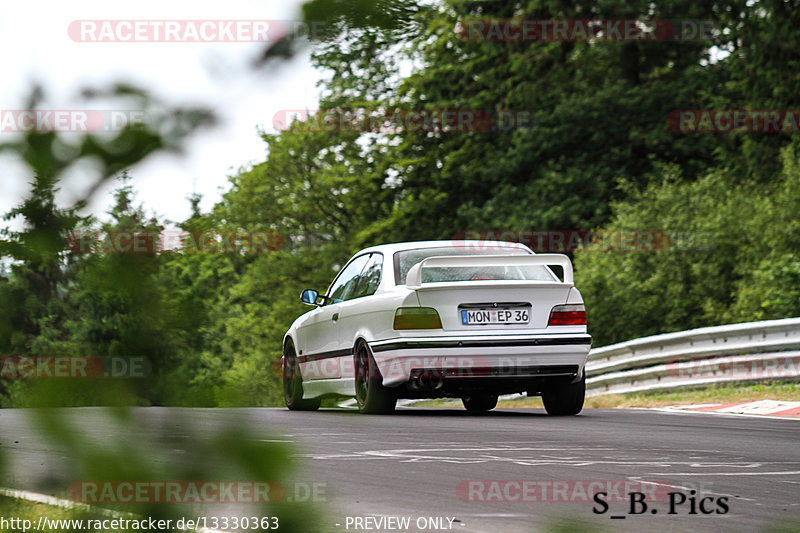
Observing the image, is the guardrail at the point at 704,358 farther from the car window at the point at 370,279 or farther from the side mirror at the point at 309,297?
the side mirror at the point at 309,297

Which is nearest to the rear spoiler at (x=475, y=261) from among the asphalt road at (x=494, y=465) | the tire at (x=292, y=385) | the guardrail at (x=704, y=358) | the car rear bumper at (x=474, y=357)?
the car rear bumper at (x=474, y=357)

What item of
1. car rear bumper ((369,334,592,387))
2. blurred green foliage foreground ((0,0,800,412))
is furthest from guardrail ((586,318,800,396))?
car rear bumper ((369,334,592,387))

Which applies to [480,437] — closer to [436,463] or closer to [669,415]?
[436,463]

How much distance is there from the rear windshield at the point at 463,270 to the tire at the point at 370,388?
2.44 ft

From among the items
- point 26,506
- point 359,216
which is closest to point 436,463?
point 26,506

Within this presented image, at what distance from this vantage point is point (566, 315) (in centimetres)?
1106

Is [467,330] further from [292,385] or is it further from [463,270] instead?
[292,385]

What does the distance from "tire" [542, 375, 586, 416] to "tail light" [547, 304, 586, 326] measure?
757 millimetres

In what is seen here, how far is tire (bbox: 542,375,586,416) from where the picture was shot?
11727 millimetres

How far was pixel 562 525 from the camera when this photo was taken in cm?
193

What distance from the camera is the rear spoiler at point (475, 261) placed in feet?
35.5

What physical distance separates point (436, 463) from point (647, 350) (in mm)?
10601

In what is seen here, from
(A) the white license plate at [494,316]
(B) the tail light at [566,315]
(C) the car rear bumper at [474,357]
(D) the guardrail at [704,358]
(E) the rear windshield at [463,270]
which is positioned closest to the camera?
(C) the car rear bumper at [474,357]

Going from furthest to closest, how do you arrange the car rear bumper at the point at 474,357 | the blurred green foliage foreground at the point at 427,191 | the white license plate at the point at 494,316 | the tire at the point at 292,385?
the tire at the point at 292,385 → the white license plate at the point at 494,316 → the car rear bumper at the point at 474,357 → the blurred green foliage foreground at the point at 427,191
